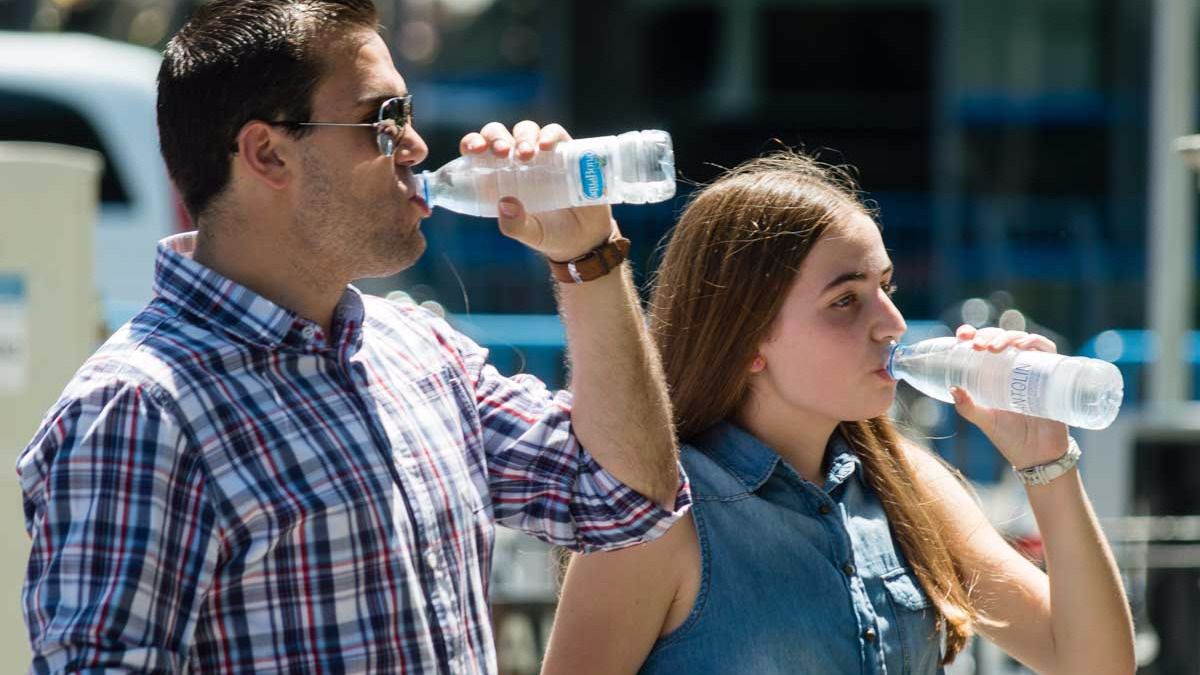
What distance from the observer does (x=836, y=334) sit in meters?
2.28

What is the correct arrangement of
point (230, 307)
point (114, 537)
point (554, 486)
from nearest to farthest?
point (114, 537)
point (230, 307)
point (554, 486)

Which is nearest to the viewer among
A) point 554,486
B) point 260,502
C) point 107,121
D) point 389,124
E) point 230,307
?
point 260,502

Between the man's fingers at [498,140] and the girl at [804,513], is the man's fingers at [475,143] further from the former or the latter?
the girl at [804,513]

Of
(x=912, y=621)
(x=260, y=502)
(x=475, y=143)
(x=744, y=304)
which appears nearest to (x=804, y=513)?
(x=912, y=621)

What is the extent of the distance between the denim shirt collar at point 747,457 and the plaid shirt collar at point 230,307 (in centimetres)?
69

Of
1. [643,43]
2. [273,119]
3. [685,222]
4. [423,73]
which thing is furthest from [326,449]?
[643,43]

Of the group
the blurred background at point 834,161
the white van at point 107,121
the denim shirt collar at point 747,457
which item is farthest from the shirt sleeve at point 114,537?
the white van at point 107,121

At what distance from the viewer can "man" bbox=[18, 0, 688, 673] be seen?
1.67 meters

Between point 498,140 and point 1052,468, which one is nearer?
point 498,140

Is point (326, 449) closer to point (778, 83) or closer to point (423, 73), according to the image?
point (423, 73)

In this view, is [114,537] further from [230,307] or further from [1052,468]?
[1052,468]

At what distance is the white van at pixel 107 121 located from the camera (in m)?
8.45

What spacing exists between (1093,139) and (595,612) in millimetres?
14058

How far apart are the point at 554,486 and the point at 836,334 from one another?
1.64 ft
